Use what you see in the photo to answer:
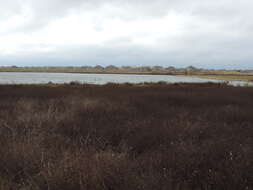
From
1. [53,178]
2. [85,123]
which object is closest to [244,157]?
[53,178]

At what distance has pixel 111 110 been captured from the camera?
741 centimetres

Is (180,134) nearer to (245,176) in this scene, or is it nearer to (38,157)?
(245,176)

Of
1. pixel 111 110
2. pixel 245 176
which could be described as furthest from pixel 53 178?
pixel 111 110

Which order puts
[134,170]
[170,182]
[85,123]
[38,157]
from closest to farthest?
1. [170,182]
2. [134,170]
3. [38,157]
4. [85,123]

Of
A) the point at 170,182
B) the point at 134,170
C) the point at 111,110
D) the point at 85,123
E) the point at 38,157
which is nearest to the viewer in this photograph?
the point at 170,182

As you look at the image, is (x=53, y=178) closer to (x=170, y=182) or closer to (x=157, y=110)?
(x=170, y=182)

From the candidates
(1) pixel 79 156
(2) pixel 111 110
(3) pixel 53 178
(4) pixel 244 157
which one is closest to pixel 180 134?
(4) pixel 244 157

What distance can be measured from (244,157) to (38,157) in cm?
318

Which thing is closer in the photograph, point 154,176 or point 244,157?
point 154,176

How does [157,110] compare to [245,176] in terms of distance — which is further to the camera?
[157,110]

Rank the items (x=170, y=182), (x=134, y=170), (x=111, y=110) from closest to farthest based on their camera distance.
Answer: (x=170, y=182) < (x=134, y=170) < (x=111, y=110)

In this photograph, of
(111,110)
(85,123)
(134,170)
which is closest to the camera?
(134,170)

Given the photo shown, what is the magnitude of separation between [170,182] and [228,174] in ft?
2.60

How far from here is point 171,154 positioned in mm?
3385
